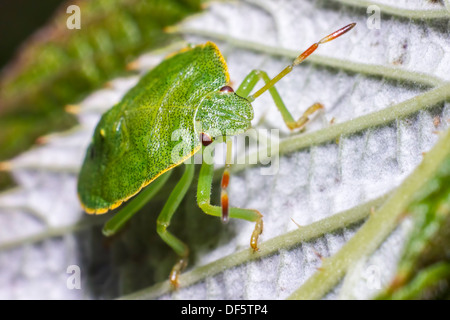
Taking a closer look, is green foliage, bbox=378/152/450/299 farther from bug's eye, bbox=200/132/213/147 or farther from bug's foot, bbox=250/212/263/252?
bug's eye, bbox=200/132/213/147

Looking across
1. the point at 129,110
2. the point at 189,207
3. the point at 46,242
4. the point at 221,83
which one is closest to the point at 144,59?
the point at 129,110

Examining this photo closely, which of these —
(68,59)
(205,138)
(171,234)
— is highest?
(68,59)

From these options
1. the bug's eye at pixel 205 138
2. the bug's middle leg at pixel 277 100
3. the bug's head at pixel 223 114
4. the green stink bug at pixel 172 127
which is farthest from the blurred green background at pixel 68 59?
the bug's eye at pixel 205 138

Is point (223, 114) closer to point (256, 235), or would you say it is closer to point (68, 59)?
point (256, 235)

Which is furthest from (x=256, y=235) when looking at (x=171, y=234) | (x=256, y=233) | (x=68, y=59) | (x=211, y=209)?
(x=68, y=59)
